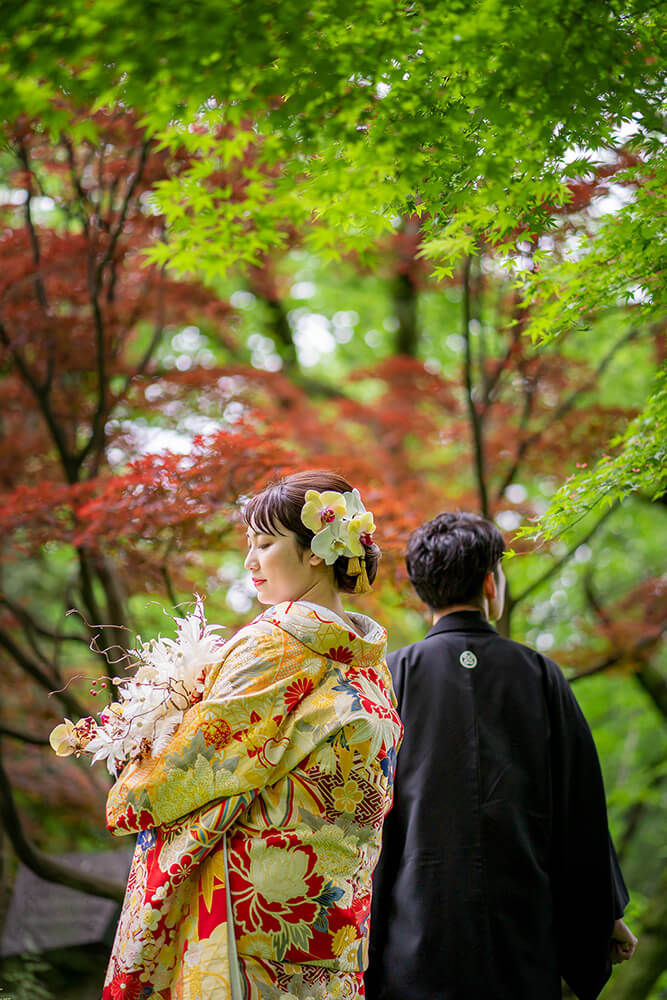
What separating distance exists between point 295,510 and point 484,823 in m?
Answer: 1.13

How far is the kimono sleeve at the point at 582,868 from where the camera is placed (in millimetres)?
2404

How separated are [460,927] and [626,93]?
85.3 inches

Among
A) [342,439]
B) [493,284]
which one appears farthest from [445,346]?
[493,284]

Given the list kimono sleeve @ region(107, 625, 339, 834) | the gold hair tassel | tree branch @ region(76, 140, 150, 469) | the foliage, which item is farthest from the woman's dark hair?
tree branch @ region(76, 140, 150, 469)

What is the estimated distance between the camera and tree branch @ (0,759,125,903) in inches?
139

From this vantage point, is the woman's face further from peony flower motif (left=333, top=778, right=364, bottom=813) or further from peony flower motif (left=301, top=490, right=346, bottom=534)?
peony flower motif (left=333, top=778, right=364, bottom=813)

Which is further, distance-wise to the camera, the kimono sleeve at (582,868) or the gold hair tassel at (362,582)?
the kimono sleeve at (582,868)

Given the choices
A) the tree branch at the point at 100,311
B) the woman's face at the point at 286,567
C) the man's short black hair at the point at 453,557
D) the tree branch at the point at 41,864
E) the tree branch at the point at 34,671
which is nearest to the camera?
the woman's face at the point at 286,567

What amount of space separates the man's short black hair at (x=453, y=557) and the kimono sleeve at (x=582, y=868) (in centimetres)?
48

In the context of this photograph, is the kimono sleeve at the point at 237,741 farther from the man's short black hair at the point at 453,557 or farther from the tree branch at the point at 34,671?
the tree branch at the point at 34,671

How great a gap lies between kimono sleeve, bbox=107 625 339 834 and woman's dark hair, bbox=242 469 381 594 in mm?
259

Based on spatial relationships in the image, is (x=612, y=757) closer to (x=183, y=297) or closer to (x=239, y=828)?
(x=183, y=297)

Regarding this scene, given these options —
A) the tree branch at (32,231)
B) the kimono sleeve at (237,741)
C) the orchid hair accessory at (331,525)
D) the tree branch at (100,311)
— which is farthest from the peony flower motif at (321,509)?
the tree branch at (32,231)

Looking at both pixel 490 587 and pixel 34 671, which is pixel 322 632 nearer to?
pixel 490 587
